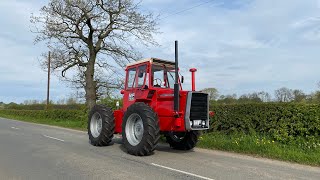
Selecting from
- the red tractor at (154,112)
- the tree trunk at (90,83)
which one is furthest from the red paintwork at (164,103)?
the tree trunk at (90,83)

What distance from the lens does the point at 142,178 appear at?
25.1 ft

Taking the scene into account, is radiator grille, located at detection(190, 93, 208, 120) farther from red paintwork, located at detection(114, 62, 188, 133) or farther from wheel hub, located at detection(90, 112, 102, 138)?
wheel hub, located at detection(90, 112, 102, 138)

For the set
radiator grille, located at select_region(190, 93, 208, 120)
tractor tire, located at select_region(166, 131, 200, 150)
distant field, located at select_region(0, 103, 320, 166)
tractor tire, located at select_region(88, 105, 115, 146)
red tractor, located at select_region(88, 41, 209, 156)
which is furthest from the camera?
tractor tire, located at select_region(88, 105, 115, 146)

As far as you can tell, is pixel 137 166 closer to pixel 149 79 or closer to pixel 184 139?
pixel 149 79

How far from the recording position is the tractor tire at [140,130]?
33.8 ft

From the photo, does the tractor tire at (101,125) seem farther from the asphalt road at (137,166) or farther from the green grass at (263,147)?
the green grass at (263,147)

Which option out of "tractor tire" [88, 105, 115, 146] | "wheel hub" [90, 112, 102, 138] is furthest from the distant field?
"wheel hub" [90, 112, 102, 138]

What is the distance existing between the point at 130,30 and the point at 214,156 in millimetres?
19987

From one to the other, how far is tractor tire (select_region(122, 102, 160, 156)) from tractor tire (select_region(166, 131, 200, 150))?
1.46 meters

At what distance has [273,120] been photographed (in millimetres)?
12742

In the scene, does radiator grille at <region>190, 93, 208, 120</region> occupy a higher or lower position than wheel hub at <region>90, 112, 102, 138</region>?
higher

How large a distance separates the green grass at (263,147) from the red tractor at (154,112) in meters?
1.42

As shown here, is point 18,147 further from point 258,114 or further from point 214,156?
point 258,114

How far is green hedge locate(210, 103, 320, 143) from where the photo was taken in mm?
11766
